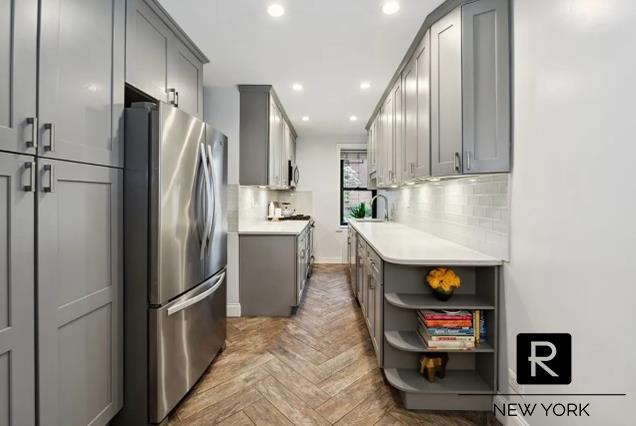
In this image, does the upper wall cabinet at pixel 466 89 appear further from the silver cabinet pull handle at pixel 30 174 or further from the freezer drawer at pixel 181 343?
the silver cabinet pull handle at pixel 30 174

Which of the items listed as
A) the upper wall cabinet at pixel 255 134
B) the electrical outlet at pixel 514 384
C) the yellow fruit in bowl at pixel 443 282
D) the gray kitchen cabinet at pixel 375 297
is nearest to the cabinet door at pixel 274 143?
the upper wall cabinet at pixel 255 134

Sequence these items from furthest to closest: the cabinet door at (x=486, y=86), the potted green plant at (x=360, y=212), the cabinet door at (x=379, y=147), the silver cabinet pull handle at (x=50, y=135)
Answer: the potted green plant at (x=360, y=212), the cabinet door at (x=379, y=147), the cabinet door at (x=486, y=86), the silver cabinet pull handle at (x=50, y=135)

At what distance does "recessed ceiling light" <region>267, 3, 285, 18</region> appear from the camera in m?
2.08

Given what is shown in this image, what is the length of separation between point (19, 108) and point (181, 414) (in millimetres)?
1776

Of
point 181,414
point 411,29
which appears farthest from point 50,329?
point 411,29

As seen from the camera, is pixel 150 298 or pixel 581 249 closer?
pixel 581 249

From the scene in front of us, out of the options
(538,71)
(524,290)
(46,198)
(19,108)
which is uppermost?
(538,71)

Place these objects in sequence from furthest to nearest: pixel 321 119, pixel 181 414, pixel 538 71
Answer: pixel 321 119 < pixel 181 414 < pixel 538 71

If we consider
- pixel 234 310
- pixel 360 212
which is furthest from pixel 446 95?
pixel 360 212

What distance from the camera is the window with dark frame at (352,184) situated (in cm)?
631

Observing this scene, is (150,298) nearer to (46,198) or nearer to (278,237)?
(46,198)

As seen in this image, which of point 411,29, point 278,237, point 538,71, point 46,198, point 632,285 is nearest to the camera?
point 632,285

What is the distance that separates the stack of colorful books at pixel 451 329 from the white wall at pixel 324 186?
4.27m

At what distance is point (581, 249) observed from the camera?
1.29 metres
